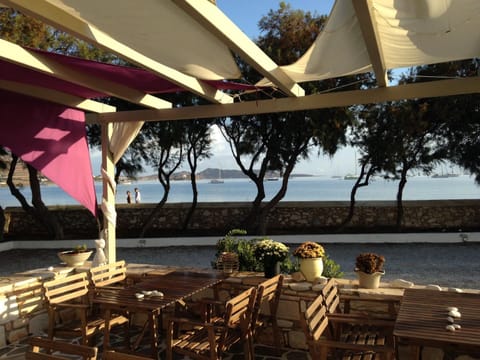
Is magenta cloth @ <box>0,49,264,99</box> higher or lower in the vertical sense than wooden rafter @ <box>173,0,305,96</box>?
higher

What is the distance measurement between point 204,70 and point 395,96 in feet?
6.24

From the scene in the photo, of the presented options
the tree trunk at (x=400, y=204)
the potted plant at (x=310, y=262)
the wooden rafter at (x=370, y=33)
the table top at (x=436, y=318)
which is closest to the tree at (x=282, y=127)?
the tree trunk at (x=400, y=204)

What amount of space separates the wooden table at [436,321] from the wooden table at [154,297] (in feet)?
5.46

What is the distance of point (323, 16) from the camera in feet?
31.1

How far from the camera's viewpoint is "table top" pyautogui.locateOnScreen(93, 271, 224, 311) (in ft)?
10.2

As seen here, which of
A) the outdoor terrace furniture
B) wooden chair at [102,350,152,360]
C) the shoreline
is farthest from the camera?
the shoreline

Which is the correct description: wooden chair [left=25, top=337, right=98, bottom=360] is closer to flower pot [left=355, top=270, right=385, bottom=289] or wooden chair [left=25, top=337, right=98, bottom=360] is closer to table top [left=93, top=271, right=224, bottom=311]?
table top [left=93, top=271, right=224, bottom=311]

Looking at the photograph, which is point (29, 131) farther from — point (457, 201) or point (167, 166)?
point (457, 201)

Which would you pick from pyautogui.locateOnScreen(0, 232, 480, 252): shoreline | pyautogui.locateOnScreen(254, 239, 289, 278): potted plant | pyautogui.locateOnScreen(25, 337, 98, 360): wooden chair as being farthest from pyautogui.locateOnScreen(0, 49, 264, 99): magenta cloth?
pyautogui.locateOnScreen(0, 232, 480, 252): shoreline

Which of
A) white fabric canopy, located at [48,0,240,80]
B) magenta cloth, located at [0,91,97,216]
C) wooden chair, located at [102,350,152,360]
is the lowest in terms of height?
wooden chair, located at [102,350,152,360]

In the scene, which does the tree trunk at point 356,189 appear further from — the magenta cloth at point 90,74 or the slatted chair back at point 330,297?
the slatted chair back at point 330,297

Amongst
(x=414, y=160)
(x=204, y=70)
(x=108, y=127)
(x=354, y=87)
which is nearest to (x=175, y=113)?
(x=108, y=127)

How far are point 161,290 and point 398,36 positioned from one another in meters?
2.75

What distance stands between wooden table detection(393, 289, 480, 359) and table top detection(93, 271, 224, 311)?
1.66 m
